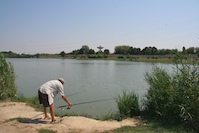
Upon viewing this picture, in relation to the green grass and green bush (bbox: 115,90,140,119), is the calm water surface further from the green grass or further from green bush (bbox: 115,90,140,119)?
the green grass

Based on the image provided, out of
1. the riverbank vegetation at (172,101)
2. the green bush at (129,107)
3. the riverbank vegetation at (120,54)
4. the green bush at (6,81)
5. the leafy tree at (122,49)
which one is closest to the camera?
the riverbank vegetation at (172,101)

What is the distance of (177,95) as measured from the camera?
20.1 ft

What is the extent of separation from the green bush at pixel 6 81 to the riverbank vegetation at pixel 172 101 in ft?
17.3

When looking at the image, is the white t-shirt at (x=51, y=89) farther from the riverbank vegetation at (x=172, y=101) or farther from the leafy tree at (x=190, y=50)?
the leafy tree at (x=190, y=50)

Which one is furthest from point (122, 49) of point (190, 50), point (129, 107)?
point (190, 50)

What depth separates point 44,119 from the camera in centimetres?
642

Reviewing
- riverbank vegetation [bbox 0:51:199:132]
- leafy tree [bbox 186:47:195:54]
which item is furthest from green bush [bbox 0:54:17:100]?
leafy tree [bbox 186:47:195:54]

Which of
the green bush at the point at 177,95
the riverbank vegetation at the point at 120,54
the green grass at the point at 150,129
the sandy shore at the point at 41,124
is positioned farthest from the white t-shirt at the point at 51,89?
the riverbank vegetation at the point at 120,54

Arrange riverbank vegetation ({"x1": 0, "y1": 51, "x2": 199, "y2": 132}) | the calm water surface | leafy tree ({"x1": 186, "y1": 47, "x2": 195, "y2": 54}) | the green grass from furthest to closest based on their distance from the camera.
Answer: the calm water surface < leafy tree ({"x1": 186, "y1": 47, "x2": 195, "y2": 54}) < riverbank vegetation ({"x1": 0, "y1": 51, "x2": 199, "y2": 132}) < the green grass

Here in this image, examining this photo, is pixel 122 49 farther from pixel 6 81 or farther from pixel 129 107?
pixel 129 107

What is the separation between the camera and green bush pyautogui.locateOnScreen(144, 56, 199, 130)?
5.82 metres

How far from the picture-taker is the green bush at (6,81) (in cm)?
943

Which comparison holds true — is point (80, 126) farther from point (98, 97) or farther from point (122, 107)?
point (98, 97)

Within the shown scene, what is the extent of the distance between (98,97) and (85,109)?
294cm
